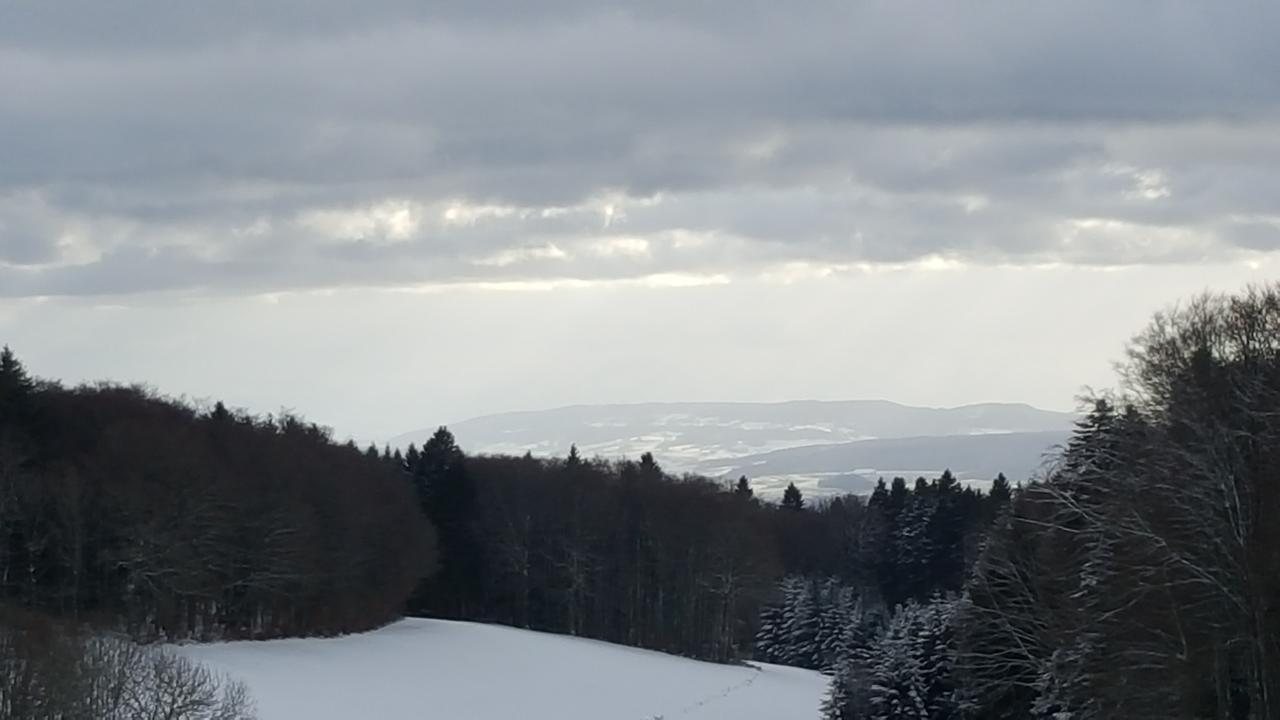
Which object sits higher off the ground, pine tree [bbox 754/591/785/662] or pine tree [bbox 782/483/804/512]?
pine tree [bbox 782/483/804/512]

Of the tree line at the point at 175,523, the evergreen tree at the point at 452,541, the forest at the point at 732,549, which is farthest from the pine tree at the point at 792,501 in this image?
the tree line at the point at 175,523

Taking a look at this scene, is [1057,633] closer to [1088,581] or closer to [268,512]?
[1088,581]

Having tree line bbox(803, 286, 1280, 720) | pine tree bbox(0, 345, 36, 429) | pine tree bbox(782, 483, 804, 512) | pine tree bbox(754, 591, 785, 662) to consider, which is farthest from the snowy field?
pine tree bbox(782, 483, 804, 512)

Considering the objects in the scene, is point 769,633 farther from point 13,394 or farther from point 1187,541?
point 1187,541

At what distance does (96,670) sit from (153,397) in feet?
196

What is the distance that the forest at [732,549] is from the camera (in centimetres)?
3306

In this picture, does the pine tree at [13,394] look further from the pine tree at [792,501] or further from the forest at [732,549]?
the pine tree at [792,501]

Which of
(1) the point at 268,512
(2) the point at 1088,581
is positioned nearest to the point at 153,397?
(1) the point at 268,512

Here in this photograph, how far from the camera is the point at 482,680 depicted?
6669 cm

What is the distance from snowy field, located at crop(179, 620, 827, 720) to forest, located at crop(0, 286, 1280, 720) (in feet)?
14.0

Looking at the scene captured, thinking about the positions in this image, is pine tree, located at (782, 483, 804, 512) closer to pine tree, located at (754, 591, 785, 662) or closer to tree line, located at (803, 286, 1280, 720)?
pine tree, located at (754, 591, 785, 662)

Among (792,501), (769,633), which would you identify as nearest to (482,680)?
(769,633)

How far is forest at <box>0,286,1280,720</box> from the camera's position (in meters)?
33.1

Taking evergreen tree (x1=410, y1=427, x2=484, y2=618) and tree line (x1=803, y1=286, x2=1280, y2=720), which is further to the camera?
evergreen tree (x1=410, y1=427, x2=484, y2=618)
